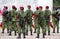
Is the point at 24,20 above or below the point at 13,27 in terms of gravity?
above

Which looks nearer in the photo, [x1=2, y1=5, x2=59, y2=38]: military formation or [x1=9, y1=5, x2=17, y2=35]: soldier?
[x1=2, y1=5, x2=59, y2=38]: military formation

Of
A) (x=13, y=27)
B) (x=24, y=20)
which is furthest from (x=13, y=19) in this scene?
(x=24, y=20)

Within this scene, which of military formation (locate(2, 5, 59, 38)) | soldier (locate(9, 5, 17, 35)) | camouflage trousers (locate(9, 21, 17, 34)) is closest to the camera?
military formation (locate(2, 5, 59, 38))

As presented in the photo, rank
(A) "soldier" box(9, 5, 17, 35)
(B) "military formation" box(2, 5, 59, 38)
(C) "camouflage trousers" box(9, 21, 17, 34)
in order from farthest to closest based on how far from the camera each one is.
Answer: (C) "camouflage trousers" box(9, 21, 17, 34) → (A) "soldier" box(9, 5, 17, 35) → (B) "military formation" box(2, 5, 59, 38)

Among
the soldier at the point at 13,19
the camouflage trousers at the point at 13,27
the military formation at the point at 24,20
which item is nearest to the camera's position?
the military formation at the point at 24,20

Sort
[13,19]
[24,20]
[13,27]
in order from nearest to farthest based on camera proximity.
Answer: [24,20] < [13,19] < [13,27]

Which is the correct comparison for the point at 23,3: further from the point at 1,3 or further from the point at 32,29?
the point at 32,29

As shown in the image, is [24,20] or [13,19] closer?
[24,20]

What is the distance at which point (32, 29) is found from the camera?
1559 cm

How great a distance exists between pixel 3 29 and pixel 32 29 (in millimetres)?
1326

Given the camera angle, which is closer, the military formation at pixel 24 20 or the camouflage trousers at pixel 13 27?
the military formation at pixel 24 20

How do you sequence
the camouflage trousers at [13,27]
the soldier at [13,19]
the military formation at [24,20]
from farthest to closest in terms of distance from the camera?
the camouflage trousers at [13,27] < the soldier at [13,19] < the military formation at [24,20]

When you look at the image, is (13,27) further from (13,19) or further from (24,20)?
(24,20)

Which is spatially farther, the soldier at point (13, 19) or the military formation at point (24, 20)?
the soldier at point (13, 19)
